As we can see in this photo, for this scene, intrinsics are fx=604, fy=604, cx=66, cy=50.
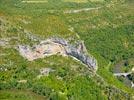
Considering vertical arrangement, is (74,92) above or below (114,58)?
above

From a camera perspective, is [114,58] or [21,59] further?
[114,58]

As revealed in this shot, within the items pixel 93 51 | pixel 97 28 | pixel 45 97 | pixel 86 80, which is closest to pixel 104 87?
pixel 86 80

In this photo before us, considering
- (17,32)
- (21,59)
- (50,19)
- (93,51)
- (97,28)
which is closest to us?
(21,59)

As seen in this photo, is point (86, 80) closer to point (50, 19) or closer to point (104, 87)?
point (104, 87)

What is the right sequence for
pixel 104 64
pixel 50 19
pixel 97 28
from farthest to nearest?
1. pixel 97 28
2. pixel 104 64
3. pixel 50 19

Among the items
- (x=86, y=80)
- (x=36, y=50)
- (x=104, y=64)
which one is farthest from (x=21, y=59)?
(x=104, y=64)

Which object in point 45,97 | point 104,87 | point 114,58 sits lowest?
point 114,58
